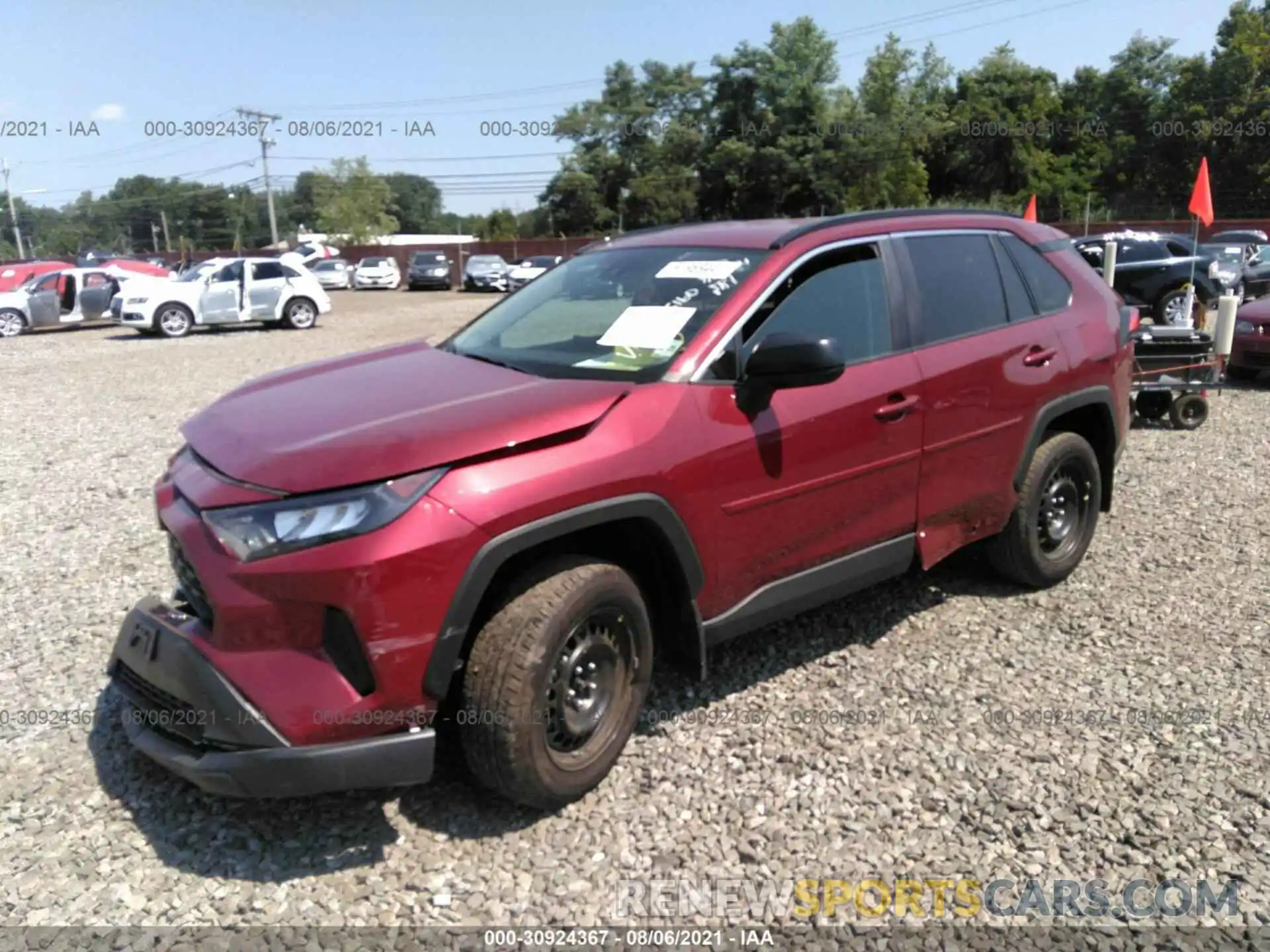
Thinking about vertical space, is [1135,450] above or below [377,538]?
below

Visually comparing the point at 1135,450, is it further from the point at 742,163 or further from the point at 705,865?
the point at 742,163

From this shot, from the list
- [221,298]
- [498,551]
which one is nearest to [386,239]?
[221,298]

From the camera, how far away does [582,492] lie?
2.95 meters

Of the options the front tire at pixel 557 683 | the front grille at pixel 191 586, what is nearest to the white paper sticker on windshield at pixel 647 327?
the front tire at pixel 557 683

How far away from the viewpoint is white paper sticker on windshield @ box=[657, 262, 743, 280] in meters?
3.67

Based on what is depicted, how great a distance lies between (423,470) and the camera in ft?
8.92

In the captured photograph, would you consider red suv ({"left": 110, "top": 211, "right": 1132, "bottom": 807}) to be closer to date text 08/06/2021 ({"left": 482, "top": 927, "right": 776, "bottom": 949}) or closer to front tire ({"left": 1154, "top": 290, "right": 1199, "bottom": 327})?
date text 08/06/2021 ({"left": 482, "top": 927, "right": 776, "bottom": 949})

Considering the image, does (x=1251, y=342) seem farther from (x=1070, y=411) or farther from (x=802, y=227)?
(x=802, y=227)

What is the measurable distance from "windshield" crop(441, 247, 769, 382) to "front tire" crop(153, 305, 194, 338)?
1893cm

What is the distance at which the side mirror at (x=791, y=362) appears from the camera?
3236mm

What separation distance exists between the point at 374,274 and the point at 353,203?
46147 millimetres

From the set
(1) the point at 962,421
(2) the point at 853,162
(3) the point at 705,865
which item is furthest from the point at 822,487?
(2) the point at 853,162

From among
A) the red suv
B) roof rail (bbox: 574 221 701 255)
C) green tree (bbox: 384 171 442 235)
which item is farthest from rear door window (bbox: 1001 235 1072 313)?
green tree (bbox: 384 171 442 235)

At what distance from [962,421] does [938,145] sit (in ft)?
200
